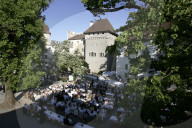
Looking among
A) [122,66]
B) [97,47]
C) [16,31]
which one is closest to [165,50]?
[16,31]

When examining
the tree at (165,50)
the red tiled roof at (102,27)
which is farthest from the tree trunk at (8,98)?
the red tiled roof at (102,27)

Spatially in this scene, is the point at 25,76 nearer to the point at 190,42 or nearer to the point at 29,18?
the point at 29,18

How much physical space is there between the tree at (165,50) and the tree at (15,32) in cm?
1098

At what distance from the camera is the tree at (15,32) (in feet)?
39.4

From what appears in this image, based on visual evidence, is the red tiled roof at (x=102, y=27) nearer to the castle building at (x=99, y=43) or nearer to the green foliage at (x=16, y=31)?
the castle building at (x=99, y=43)

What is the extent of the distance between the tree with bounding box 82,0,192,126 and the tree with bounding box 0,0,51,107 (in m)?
11.0

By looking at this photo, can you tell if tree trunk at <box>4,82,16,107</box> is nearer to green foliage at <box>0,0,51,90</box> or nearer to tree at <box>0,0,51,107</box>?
tree at <box>0,0,51,107</box>

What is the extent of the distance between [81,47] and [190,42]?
137ft

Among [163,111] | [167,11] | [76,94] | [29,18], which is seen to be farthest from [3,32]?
[163,111]

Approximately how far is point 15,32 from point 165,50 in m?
14.1

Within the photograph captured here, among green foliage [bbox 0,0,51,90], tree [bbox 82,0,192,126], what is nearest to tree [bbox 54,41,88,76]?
green foliage [bbox 0,0,51,90]

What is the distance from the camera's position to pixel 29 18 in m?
13.5

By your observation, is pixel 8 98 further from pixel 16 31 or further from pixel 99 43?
pixel 99 43

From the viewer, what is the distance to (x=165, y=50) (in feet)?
21.3
